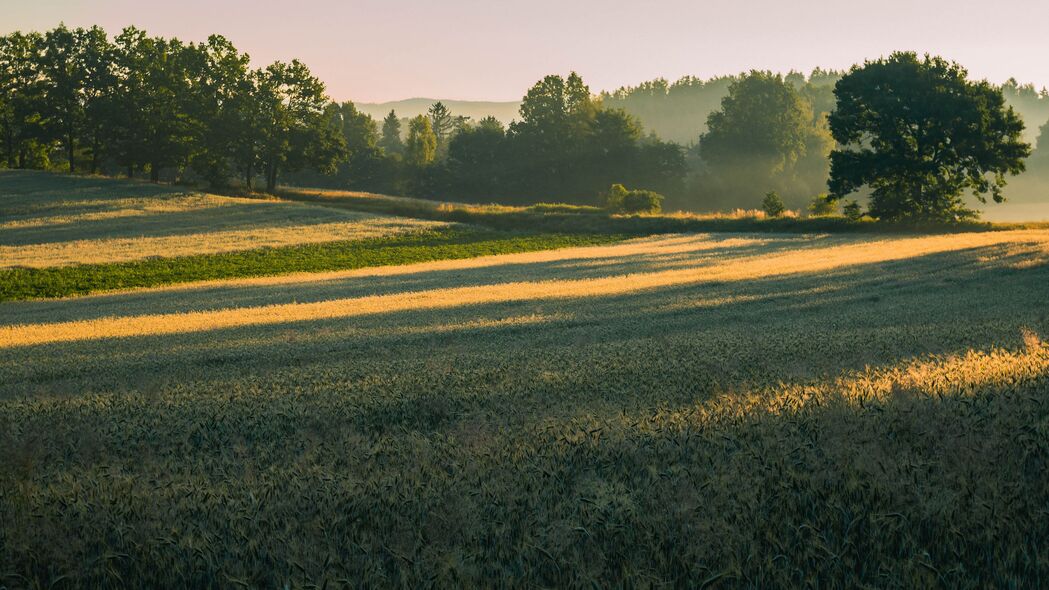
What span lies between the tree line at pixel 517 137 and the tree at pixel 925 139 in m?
0.13

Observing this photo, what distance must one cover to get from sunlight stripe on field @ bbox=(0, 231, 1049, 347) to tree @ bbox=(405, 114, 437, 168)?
116305 mm

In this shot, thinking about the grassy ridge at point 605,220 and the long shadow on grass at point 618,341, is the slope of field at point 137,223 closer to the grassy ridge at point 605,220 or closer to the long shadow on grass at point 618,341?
the grassy ridge at point 605,220

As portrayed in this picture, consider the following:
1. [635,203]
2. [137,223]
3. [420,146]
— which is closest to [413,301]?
[137,223]

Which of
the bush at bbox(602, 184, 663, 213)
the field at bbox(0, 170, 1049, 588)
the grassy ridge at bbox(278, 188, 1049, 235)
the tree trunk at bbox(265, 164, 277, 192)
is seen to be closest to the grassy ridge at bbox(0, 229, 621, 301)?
the grassy ridge at bbox(278, 188, 1049, 235)

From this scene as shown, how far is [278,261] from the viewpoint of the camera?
49.8 m

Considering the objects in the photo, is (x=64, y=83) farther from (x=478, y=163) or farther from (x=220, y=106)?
(x=478, y=163)

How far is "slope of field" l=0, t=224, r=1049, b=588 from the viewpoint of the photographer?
303 centimetres

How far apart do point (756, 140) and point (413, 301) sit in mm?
129272

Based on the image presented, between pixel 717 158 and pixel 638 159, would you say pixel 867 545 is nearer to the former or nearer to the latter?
pixel 638 159

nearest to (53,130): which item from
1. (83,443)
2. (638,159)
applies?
(638,159)

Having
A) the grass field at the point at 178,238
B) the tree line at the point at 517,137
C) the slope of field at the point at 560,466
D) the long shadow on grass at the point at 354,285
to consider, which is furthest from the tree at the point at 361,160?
the slope of field at the point at 560,466

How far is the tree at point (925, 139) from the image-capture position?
63.6 metres

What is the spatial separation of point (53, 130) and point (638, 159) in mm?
88131

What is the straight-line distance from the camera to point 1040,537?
121 inches
